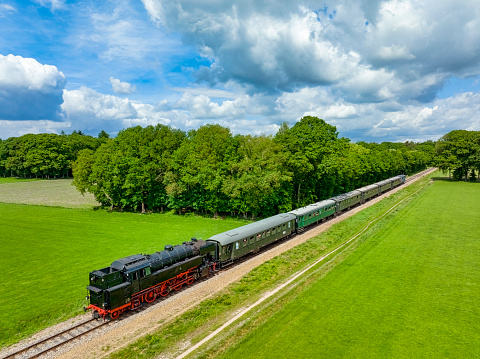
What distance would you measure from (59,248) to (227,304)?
2394cm

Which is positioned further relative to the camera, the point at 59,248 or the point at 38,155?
the point at 38,155

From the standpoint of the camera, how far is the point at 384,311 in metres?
19.0

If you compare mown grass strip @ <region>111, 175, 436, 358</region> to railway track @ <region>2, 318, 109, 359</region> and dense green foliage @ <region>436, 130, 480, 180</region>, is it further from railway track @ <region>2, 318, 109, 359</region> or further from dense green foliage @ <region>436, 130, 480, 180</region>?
dense green foliage @ <region>436, 130, 480, 180</region>

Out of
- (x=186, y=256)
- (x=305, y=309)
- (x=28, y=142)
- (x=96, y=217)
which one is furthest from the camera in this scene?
(x=28, y=142)

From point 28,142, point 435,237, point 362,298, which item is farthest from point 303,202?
point 28,142

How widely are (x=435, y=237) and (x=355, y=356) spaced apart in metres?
28.7


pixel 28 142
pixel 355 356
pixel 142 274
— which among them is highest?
pixel 28 142

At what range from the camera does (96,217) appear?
5134cm

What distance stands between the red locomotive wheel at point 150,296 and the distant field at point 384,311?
7.35 meters

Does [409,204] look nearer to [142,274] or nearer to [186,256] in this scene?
[186,256]

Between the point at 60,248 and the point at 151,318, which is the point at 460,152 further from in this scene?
the point at 60,248

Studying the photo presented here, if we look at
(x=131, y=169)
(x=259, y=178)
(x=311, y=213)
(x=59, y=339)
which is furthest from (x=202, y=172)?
(x=59, y=339)

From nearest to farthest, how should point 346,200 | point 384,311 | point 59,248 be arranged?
point 384,311 < point 59,248 < point 346,200

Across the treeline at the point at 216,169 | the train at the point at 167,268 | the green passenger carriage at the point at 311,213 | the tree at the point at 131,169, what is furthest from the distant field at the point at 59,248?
the green passenger carriage at the point at 311,213
